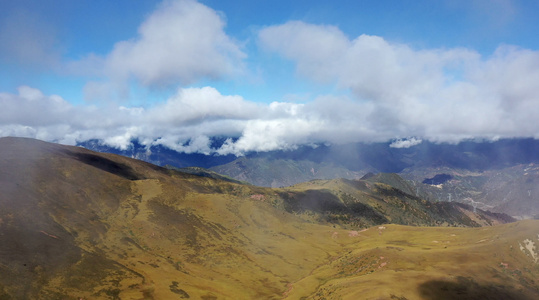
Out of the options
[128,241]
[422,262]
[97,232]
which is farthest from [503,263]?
[97,232]

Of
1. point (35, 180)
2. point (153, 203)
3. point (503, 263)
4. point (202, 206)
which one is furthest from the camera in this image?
point (202, 206)

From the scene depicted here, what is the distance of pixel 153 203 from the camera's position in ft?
461

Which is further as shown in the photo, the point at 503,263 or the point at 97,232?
the point at 97,232

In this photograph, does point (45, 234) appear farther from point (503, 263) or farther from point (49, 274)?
point (503, 263)

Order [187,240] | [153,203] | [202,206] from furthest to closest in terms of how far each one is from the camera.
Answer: [202,206] < [153,203] < [187,240]

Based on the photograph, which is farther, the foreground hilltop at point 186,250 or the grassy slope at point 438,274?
the foreground hilltop at point 186,250

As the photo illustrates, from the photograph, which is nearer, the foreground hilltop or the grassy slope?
the grassy slope

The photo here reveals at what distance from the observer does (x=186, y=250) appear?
113188 mm

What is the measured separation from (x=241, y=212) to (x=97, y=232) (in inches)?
3031

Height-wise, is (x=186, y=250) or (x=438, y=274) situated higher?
(x=438, y=274)

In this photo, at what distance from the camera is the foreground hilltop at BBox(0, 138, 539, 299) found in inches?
2677

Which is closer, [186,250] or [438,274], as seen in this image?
[438,274]

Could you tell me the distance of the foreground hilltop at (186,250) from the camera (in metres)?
68.0

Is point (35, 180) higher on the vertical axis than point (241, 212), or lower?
higher
